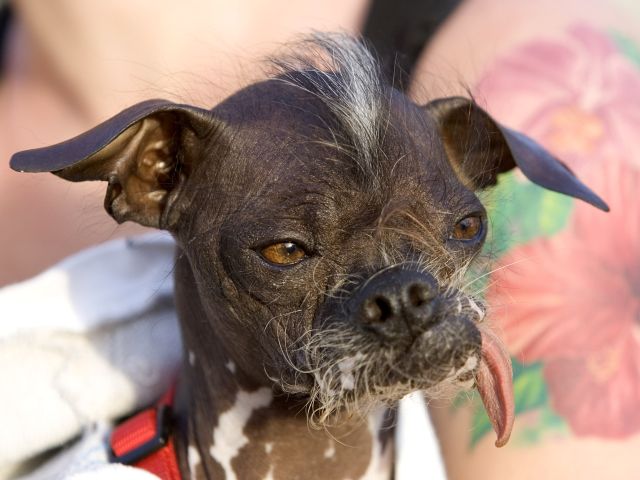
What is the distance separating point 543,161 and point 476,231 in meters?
0.15

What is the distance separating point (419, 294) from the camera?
80 centimetres

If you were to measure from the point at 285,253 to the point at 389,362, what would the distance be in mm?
153

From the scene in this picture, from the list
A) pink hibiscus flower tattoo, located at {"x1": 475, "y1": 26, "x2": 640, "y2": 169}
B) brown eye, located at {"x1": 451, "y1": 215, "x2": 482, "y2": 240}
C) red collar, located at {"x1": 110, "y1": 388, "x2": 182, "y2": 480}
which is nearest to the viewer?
brown eye, located at {"x1": 451, "y1": 215, "x2": 482, "y2": 240}

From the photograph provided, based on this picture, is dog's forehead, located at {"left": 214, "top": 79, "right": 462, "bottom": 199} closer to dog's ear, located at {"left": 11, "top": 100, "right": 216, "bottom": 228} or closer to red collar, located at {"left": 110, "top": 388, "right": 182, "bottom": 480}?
dog's ear, located at {"left": 11, "top": 100, "right": 216, "bottom": 228}

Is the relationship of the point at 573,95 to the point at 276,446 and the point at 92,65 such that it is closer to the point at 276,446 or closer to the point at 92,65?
the point at 276,446

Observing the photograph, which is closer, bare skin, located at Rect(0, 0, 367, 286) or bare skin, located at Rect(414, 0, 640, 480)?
bare skin, located at Rect(414, 0, 640, 480)

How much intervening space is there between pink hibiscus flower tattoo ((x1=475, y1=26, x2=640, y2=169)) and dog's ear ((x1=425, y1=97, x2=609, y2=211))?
256mm

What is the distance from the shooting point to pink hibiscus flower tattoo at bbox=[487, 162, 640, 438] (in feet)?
3.84

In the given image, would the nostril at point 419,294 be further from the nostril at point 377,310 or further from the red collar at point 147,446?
the red collar at point 147,446

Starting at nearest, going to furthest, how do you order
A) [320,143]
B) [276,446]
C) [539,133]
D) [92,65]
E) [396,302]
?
[396,302] → [320,143] → [276,446] → [539,133] → [92,65]

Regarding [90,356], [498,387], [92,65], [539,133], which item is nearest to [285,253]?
[498,387]

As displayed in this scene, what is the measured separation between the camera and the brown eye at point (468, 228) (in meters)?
0.93

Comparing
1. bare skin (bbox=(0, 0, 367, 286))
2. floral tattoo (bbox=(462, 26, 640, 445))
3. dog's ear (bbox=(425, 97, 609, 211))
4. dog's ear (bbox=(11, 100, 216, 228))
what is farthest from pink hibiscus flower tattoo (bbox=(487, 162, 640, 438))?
bare skin (bbox=(0, 0, 367, 286))

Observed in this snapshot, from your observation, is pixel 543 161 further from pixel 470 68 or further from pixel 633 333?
pixel 470 68
